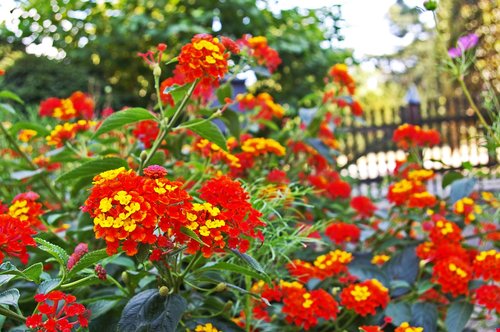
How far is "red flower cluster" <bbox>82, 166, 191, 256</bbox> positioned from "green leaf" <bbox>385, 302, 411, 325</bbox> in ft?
2.54

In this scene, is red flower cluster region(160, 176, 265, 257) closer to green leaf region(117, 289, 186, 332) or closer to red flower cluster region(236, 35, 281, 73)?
green leaf region(117, 289, 186, 332)

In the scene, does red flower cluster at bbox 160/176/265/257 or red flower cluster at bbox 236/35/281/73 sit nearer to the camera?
red flower cluster at bbox 160/176/265/257

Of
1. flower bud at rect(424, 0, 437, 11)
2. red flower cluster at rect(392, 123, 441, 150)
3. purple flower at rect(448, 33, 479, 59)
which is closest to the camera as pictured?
flower bud at rect(424, 0, 437, 11)

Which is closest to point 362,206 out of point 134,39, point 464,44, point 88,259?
point 464,44

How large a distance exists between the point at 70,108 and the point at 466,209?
1.33m

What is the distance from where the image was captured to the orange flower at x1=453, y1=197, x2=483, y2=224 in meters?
1.84

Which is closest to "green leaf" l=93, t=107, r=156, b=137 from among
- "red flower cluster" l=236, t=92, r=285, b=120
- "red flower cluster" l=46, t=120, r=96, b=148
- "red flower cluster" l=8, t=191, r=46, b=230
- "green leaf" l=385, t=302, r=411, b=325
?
"red flower cluster" l=8, t=191, r=46, b=230

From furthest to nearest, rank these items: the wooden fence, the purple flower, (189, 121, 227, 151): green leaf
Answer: the wooden fence, the purple flower, (189, 121, 227, 151): green leaf

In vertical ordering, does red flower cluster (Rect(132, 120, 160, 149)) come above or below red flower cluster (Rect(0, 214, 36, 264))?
below

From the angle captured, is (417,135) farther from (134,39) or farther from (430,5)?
(134,39)

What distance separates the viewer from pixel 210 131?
1247mm

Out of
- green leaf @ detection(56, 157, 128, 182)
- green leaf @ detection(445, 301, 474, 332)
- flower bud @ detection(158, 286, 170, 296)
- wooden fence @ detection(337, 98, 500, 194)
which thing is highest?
green leaf @ detection(56, 157, 128, 182)

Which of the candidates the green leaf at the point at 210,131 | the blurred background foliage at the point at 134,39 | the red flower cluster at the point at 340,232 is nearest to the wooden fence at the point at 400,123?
the blurred background foliage at the point at 134,39

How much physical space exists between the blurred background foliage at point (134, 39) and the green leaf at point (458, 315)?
3361 mm
